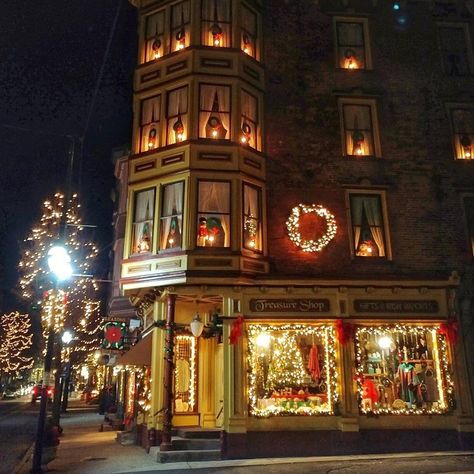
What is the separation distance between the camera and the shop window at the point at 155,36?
1781 cm

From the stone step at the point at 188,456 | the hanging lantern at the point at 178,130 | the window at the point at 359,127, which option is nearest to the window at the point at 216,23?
the hanging lantern at the point at 178,130

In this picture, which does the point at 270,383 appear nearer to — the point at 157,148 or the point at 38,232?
the point at 157,148

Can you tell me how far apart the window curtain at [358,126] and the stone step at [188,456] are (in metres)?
10.7

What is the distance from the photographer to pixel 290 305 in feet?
49.8

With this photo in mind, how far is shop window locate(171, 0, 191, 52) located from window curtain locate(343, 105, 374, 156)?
608 centimetres

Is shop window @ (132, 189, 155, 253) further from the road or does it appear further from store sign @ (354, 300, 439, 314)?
the road

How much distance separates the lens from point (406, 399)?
1531 centimetres

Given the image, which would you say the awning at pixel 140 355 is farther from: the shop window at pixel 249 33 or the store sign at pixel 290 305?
the shop window at pixel 249 33

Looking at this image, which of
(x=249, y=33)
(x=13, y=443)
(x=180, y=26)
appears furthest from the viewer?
(x=13, y=443)

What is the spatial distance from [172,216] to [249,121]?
4205 mm

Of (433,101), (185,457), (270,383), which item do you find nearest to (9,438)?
(185,457)

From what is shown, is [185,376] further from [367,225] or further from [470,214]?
[470,214]

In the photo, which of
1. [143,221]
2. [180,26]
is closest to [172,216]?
[143,221]

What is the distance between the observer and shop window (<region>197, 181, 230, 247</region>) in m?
15.2
